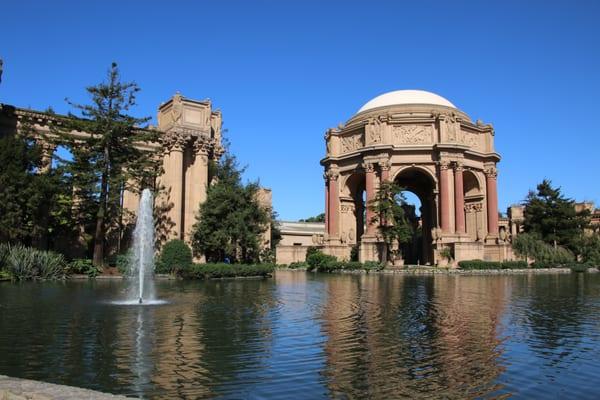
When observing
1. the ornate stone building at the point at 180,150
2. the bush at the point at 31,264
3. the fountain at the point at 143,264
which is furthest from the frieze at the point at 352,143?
the bush at the point at 31,264

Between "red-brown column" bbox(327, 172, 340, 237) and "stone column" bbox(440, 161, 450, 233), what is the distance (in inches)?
466

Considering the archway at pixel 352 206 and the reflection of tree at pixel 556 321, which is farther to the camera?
the archway at pixel 352 206

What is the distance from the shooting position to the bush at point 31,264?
2294 cm

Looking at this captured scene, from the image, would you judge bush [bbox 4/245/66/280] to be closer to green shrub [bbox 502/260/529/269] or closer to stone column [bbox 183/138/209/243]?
stone column [bbox 183/138/209/243]

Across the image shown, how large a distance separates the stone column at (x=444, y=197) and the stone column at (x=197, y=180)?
26.2 metres

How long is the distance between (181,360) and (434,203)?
5119 centimetres

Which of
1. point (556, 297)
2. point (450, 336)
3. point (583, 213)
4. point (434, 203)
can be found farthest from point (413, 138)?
point (450, 336)

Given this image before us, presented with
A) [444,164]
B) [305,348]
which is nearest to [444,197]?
[444,164]

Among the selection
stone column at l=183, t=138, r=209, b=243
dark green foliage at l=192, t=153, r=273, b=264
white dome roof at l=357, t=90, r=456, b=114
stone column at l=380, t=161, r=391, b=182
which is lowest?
dark green foliage at l=192, t=153, r=273, b=264

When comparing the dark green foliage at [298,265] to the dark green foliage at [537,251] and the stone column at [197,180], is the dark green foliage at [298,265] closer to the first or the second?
the stone column at [197,180]

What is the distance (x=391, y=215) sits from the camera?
1689 inches

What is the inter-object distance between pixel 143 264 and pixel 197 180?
14.5 meters

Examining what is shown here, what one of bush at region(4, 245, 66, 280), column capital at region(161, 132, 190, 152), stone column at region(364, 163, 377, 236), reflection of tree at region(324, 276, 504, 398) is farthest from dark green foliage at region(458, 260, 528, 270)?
bush at region(4, 245, 66, 280)

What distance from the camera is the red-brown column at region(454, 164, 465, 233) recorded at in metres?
49.7
